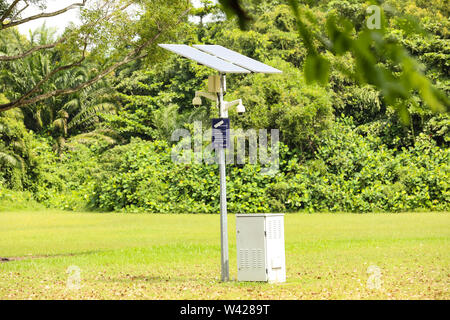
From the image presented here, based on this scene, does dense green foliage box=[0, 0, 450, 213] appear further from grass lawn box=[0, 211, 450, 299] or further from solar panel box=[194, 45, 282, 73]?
solar panel box=[194, 45, 282, 73]

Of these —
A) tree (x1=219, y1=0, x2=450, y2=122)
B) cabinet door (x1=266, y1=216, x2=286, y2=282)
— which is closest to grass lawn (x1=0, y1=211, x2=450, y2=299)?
cabinet door (x1=266, y1=216, x2=286, y2=282)

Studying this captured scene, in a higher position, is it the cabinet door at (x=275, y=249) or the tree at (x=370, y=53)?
the tree at (x=370, y=53)

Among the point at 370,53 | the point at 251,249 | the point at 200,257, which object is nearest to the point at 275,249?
the point at 251,249

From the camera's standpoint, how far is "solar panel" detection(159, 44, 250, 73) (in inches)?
332

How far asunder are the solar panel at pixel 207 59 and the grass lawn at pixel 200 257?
276 cm

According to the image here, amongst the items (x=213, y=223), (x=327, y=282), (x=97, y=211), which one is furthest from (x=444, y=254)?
(x=97, y=211)

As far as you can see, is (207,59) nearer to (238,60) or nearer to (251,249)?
(238,60)

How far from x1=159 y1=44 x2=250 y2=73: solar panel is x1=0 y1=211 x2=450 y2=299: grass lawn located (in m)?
2.76

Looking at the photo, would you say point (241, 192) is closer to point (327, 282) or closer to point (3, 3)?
point (3, 3)

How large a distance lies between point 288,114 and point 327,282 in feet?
44.1

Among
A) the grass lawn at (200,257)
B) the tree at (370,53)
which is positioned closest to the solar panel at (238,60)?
the grass lawn at (200,257)

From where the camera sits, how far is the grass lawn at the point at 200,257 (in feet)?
25.4

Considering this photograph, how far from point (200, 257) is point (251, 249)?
329 cm

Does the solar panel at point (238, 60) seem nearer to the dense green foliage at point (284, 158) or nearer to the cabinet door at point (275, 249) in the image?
the cabinet door at point (275, 249)
